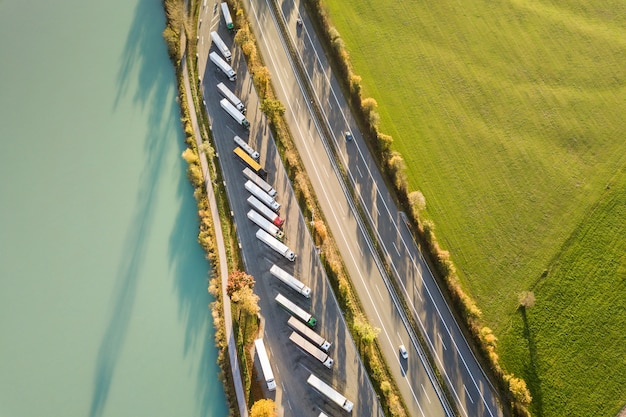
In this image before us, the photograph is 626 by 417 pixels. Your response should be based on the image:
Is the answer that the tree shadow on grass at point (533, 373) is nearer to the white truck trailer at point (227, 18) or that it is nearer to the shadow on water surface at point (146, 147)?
the shadow on water surface at point (146, 147)

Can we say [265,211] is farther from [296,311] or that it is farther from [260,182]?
[296,311]

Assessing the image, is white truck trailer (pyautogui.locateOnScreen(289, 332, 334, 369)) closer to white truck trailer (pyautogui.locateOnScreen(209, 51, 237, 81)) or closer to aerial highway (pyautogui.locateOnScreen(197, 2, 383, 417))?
aerial highway (pyautogui.locateOnScreen(197, 2, 383, 417))

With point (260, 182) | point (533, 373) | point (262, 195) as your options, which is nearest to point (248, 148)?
point (260, 182)

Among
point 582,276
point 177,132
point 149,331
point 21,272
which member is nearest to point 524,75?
point 582,276

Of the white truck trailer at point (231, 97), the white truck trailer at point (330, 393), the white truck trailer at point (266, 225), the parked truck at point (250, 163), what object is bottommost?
the white truck trailer at point (330, 393)

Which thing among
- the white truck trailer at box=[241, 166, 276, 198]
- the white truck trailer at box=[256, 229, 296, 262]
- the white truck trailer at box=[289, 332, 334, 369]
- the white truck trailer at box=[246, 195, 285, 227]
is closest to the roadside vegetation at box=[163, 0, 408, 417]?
the white truck trailer at box=[241, 166, 276, 198]

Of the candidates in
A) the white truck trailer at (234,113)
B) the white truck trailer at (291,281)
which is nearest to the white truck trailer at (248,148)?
the white truck trailer at (234,113)

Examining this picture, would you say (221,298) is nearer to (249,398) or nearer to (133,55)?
(249,398)
